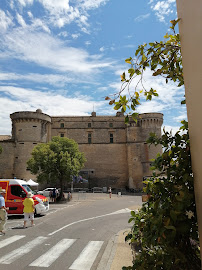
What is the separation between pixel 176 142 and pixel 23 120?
40554 mm

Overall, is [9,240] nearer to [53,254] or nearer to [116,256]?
[53,254]

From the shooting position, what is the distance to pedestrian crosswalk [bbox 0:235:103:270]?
5812mm

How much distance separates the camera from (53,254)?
6582 mm

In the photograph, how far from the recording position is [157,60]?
106 inches

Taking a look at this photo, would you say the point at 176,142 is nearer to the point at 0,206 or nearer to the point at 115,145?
the point at 0,206

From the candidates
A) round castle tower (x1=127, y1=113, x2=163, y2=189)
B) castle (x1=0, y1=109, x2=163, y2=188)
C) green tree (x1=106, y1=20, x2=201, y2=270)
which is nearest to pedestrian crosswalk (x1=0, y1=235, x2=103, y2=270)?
green tree (x1=106, y1=20, x2=201, y2=270)

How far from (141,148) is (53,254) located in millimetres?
38858

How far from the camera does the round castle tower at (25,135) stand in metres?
38.4

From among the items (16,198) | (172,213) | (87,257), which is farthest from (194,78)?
(16,198)

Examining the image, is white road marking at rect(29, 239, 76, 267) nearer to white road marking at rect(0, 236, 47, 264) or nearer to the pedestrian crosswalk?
the pedestrian crosswalk

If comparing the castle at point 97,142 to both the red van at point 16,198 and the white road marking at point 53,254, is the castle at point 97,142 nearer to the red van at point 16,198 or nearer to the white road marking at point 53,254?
the red van at point 16,198

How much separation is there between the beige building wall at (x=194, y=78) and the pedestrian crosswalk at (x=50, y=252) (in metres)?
4.99

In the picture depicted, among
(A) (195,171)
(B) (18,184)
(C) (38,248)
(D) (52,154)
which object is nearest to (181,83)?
(A) (195,171)

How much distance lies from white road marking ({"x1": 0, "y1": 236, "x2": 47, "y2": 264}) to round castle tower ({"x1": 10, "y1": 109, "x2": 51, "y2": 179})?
104 ft
